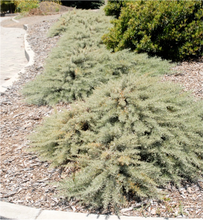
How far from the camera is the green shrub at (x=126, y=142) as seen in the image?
8.52 ft

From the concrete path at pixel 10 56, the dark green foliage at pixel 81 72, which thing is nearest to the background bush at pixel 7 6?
the concrete path at pixel 10 56

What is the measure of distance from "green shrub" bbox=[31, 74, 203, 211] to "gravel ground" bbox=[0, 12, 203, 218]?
136 mm

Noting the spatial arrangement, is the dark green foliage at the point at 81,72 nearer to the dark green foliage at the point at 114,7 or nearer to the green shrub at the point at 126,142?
the green shrub at the point at 126,142

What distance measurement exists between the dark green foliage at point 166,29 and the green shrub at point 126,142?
7.46 ft

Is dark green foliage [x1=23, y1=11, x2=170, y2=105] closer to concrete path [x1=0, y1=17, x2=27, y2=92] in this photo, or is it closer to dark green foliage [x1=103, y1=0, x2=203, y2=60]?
dark green foliage [x1=103, y1=0, x2=203, y2=60]

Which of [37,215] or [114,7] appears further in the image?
[114,7]

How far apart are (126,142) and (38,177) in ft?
4.36

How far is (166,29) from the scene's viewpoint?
5176 millimetres

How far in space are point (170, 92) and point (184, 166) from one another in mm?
1201

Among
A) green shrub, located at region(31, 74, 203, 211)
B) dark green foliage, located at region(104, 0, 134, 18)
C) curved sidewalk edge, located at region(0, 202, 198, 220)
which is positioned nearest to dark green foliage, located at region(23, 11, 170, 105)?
green shrub, located at region(31, 74, 203, 211)

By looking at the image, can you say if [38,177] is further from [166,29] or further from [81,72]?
[166,29]

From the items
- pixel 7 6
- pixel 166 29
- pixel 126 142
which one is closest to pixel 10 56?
pixel 166 29

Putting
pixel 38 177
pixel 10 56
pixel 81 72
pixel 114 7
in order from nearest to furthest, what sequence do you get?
pixel 38 177 → pixel 81 72 → pixel 114 7 → pixel 10 56

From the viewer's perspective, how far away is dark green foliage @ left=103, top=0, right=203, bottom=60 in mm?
5086
